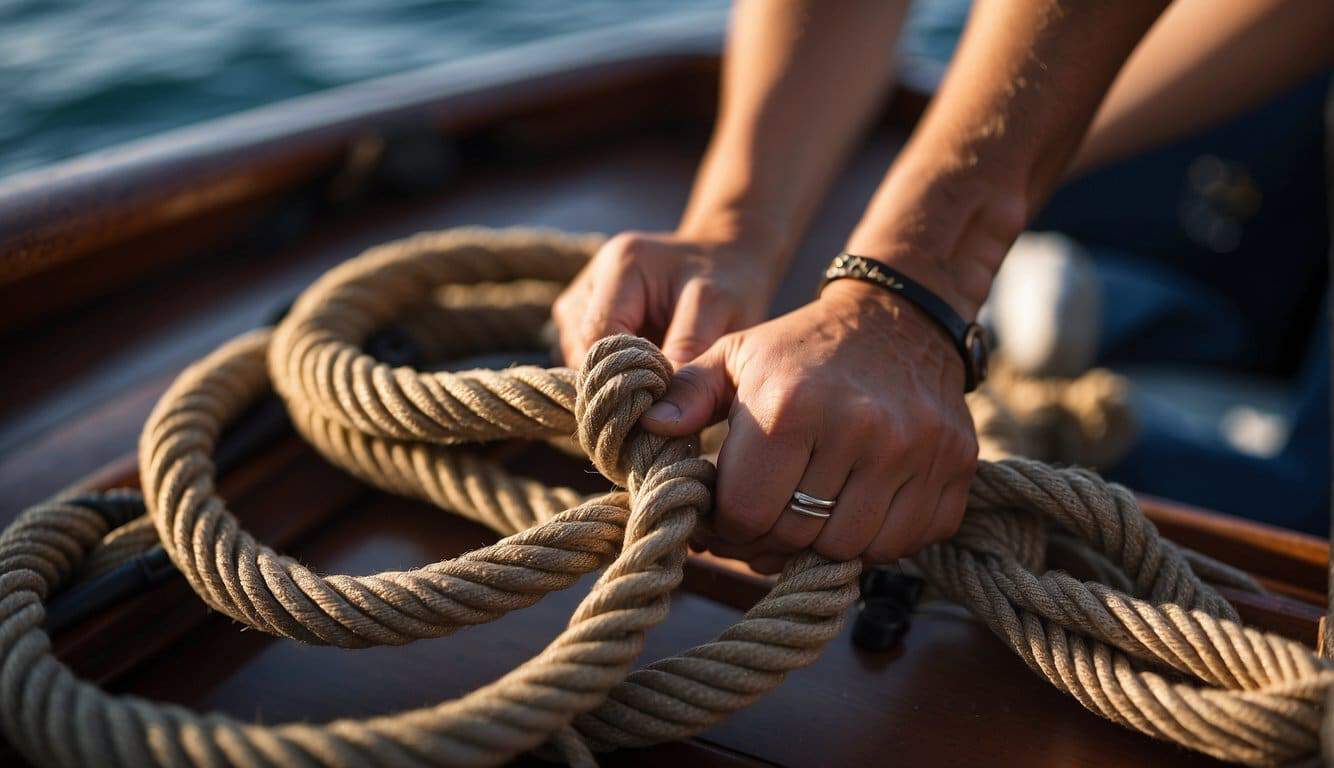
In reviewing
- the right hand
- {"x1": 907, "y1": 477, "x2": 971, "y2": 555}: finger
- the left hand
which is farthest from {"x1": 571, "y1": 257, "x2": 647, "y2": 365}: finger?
{"x1": 907, "y1": 477, "x2": 971, "y2": 555}: finger

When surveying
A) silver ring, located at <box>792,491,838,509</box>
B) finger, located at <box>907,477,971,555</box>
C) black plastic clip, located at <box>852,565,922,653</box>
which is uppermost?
silver ring, located at <box>792,491,838,509</box>

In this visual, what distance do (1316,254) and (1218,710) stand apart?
1950 millimetres

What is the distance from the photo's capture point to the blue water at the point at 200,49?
9.98 ft

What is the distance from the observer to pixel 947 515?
2.96 feet

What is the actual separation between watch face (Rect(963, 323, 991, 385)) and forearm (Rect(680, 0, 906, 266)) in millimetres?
266

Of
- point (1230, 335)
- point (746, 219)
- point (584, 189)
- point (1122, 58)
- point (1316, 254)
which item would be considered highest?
point (1122, 58)

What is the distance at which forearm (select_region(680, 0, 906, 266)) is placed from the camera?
1173mm

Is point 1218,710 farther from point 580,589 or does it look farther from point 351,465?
point 351,465

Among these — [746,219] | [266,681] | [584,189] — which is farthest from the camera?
[584,189]

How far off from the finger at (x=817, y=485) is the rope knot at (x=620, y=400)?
117 mm

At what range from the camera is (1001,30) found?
973 mm

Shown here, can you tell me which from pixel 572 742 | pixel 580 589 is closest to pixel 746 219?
pixel 580 589

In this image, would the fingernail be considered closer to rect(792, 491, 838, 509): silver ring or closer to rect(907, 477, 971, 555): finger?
rect(792, 491, 838, 509): silver ring

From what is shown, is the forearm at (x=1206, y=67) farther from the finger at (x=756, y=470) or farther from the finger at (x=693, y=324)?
the finger at (x=756, y=470)
